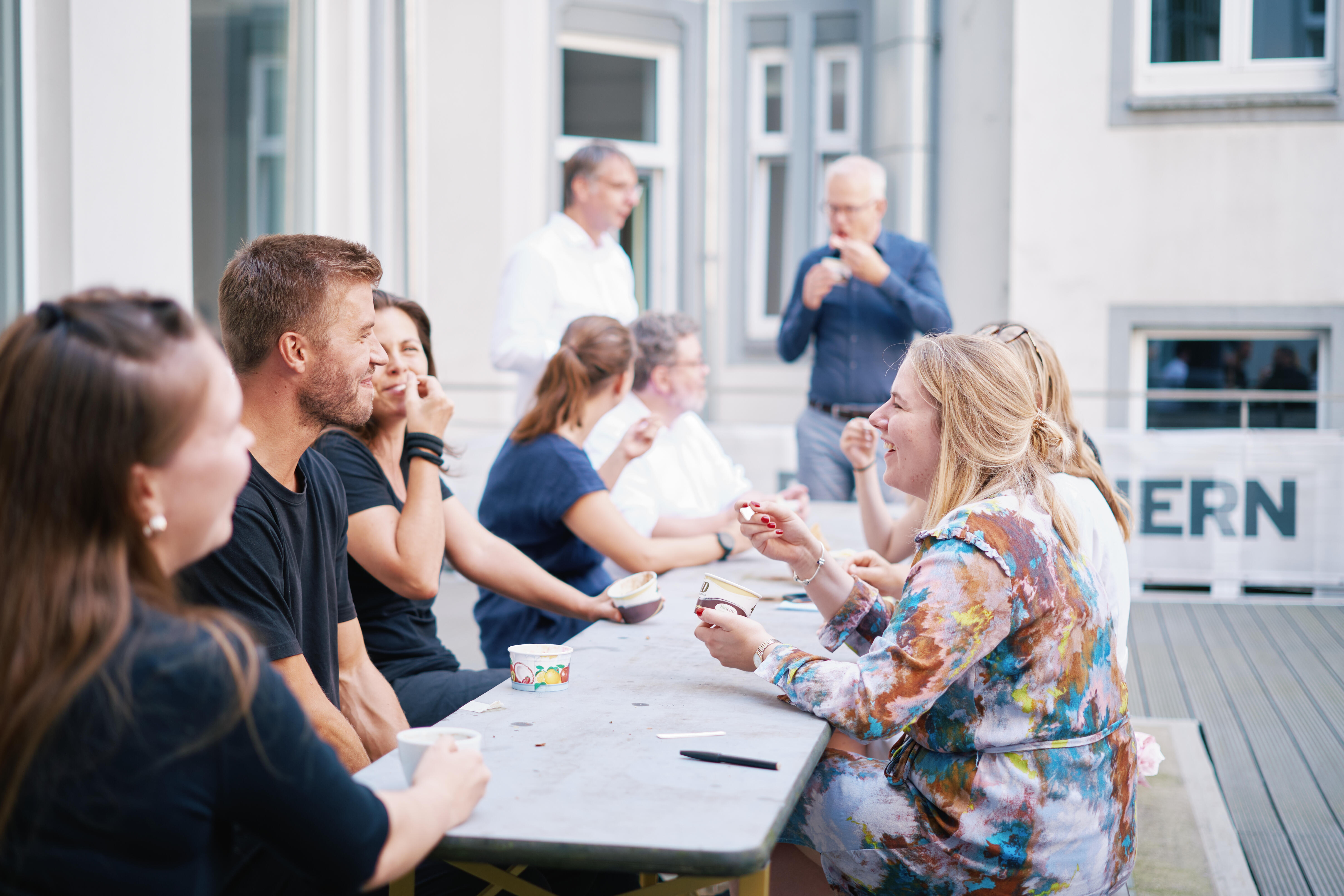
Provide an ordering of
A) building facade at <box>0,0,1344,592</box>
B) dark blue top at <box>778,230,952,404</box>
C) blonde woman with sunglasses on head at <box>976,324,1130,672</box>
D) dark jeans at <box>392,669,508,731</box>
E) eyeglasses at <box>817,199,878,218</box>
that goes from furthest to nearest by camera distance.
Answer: building facade at <box>0,0,1344,592</box>, dark blue top at <box>778,230,952,404</box>, eyeglasses at <box>817,199,878,218</box>, dark jeans at <box>392,669,508,731</box>, blonde woman with sunglasses on head at <box>976,324,1130,672</box>

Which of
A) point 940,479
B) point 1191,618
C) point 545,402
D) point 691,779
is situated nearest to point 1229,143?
point 1191,618

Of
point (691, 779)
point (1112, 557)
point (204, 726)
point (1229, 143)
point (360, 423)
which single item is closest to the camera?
point (204, 726)

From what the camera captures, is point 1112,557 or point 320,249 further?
point 1112,557

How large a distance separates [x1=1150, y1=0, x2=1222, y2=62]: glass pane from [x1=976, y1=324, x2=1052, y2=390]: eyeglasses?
552cm

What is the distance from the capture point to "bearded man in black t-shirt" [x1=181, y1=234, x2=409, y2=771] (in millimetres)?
1734

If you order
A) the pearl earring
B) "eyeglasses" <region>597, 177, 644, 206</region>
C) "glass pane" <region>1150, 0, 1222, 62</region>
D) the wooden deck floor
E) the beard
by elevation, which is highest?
"glass pane" <region>1150, 0, 1222, 62</region>

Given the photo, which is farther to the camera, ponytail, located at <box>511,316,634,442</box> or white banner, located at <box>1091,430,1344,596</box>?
white banner, located at <box>1091,430,1344,596</box>

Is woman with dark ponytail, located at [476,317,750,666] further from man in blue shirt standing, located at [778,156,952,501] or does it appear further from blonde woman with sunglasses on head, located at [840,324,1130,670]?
man in blue shirt standing, located at [778,156,952,501]

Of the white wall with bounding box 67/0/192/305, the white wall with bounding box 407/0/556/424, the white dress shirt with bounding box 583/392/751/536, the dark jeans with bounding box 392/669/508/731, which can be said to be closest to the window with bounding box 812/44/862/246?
the white wall with bounding box 407/0/556/424

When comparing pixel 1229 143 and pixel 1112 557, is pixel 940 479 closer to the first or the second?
pixel 1112 557

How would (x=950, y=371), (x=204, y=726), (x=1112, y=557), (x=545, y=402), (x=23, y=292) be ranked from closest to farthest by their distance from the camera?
(x=204, y=726) < (x=950, y=371) < (x=1112, y=557) < (x=545, y=402) < (x=23, y=292)

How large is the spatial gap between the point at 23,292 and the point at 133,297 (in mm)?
3132

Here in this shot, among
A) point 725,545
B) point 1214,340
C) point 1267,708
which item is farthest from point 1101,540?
point 1214,340

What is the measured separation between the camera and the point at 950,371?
74.8 inches
